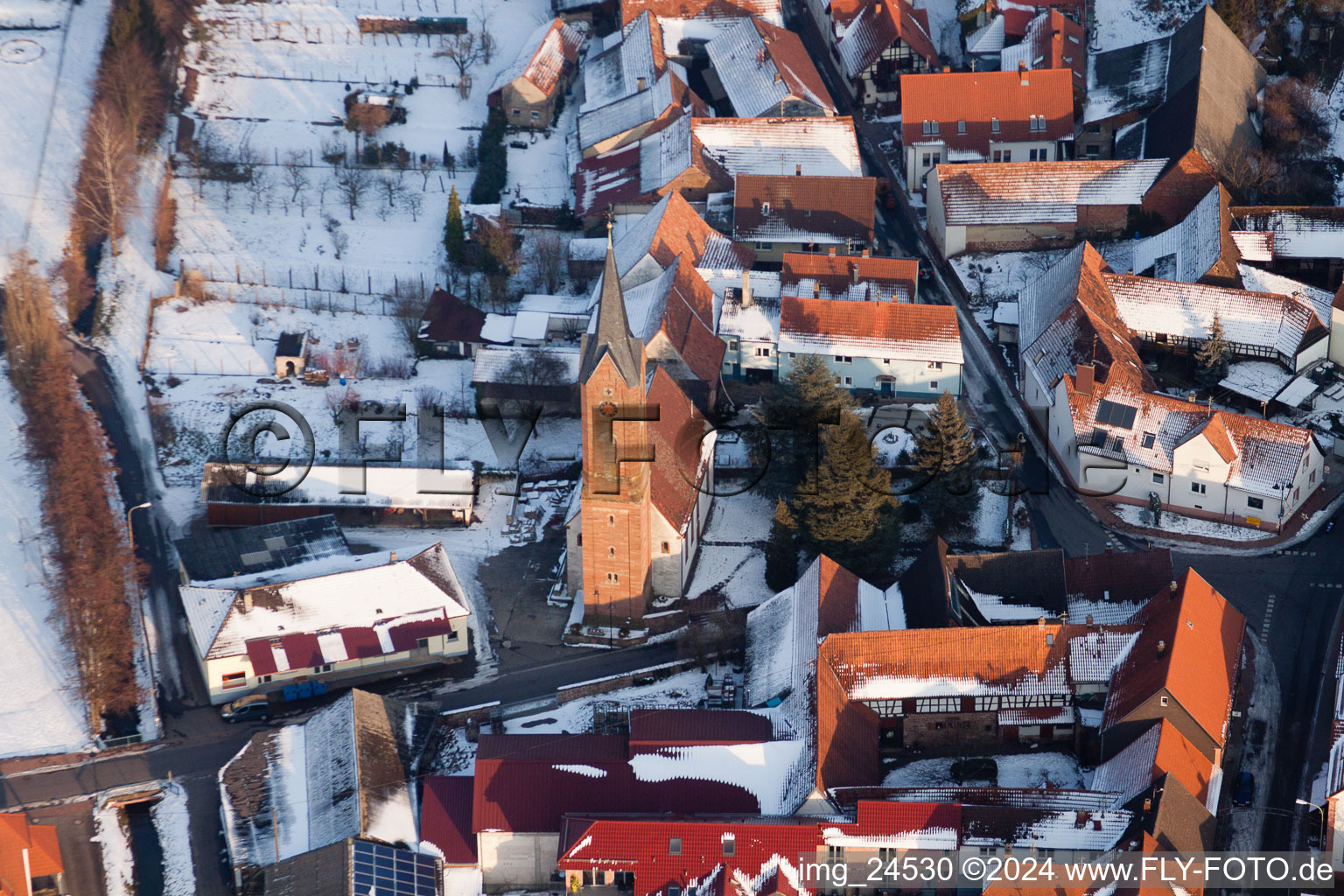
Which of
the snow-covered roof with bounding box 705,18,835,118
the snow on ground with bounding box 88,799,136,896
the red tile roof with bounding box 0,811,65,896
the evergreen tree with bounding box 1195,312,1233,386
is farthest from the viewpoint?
the snow-covered roof with bounding box 705,18,835,118

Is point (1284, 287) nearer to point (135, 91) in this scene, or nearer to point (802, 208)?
point (802, 208)

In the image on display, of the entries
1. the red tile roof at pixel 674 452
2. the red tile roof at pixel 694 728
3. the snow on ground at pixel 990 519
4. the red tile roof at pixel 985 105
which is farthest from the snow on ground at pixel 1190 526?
the red tile roof at pixel 985 105

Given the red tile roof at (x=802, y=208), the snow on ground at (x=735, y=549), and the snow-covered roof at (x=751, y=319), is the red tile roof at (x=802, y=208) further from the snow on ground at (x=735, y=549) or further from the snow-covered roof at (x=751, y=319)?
the snow on ground at (x=735, y=549)

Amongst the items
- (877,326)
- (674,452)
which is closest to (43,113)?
(674,452)

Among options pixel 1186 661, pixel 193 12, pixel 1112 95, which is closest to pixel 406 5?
pixel 193 12

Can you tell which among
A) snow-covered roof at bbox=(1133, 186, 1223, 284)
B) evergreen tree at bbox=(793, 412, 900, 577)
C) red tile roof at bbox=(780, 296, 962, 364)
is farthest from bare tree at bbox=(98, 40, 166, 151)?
snow-covered roof at bbox=(1133, 186, 1223, 284)

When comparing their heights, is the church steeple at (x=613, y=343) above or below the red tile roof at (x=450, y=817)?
above

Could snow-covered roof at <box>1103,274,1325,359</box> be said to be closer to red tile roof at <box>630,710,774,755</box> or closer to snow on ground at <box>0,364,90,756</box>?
red tile roof at <box>630,710,774,755</box>
